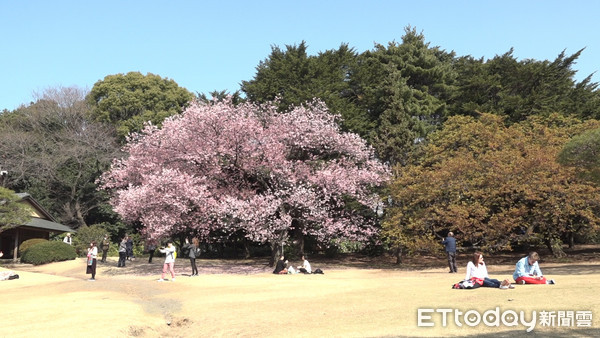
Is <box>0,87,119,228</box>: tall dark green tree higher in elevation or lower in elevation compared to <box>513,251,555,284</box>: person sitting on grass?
higher

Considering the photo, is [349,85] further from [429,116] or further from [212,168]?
[212,168]

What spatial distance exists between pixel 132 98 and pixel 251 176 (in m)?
28.0

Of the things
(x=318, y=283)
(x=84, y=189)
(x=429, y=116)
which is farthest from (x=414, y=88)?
(x=84, y=189)

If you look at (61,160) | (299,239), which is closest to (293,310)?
(299,239)

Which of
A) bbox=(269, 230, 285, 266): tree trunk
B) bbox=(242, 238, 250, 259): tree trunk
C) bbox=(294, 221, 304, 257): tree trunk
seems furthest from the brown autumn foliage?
bbox=(242, 238, 250, 259): tree trunk

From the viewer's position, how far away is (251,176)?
2722cm

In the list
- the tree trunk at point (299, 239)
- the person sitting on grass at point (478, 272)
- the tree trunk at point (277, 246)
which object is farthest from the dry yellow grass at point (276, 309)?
the tree trunk at point (299, 239)

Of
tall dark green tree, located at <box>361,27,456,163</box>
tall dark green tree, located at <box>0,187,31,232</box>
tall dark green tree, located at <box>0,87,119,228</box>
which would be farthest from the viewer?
tall dark green tree, located at <box>0,87,119,228</box>

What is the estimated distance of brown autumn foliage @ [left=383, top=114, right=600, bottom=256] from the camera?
23.2 m

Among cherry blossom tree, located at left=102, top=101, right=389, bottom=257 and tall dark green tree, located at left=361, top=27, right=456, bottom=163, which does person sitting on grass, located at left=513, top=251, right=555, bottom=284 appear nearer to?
cherry blossom tree, located at left=102, top=101, right=389, bottom=257

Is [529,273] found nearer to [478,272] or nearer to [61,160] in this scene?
[478,272]

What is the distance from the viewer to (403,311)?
993cm

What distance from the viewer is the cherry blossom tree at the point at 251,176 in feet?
80.4

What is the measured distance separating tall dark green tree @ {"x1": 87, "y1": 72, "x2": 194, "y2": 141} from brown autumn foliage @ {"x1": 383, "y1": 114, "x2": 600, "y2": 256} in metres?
30.2
